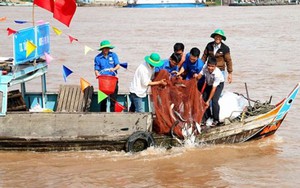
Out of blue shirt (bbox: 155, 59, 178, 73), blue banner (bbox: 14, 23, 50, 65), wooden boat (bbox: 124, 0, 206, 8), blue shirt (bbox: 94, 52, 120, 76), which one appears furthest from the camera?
wooden boat (bbox: 124, 0, 206, 8)

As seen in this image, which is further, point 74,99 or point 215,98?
point 74,99

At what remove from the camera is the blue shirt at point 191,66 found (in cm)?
1108

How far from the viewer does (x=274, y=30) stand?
147 feet

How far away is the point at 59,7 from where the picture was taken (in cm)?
1075

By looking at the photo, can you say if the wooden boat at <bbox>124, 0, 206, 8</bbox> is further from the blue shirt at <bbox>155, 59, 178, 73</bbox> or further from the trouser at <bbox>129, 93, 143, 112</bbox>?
the trouser at <bbox>129, 93, 143, 112</bbox>

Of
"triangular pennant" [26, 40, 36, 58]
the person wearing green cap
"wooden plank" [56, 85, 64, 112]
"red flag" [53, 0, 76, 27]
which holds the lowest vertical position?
"wooden plank" [56, 85, 64, 112]

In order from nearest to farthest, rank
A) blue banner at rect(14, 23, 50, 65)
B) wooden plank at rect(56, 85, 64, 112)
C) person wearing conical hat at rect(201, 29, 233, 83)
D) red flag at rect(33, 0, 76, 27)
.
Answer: blue banner at rect(14, 23, 50, 65) < red flag at rect(33, 0, 76, 27) < person wearing conical hat at rect(201, 29, 233, 83) < wooden plank at rect(56, 85, 64, 112)

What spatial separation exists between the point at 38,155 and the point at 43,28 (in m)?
2.31

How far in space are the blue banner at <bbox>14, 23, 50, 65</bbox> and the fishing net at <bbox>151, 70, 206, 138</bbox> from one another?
7.21 feet

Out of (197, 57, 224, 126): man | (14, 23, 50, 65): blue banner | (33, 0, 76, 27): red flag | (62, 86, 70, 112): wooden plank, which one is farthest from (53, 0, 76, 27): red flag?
(197, 57, 224, 126): man

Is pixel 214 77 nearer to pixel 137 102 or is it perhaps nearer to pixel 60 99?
pixel 137 102

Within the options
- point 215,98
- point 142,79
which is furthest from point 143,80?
point 215,98

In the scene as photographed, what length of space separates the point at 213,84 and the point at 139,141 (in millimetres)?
1651

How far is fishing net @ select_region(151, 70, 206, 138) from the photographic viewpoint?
1090 cm
